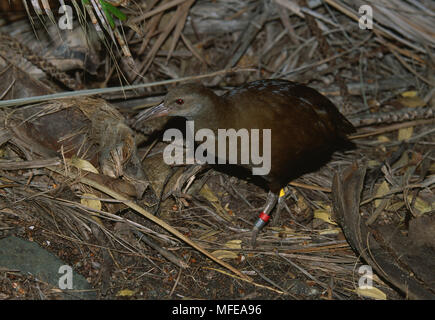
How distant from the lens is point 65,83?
13.5ft

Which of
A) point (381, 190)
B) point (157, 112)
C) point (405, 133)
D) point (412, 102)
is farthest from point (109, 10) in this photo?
point (412, 102)

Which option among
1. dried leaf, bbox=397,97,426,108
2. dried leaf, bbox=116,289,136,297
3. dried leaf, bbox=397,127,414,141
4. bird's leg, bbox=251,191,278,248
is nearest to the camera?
dried leaf, bbox=116,289,136,297

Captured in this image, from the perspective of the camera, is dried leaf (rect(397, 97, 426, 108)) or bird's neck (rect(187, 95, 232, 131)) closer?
bird's neck (rect(187, 95, 232, 131))

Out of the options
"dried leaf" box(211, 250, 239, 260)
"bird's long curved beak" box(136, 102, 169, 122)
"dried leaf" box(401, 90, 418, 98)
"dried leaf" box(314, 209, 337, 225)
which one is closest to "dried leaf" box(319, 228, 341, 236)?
"dried leaf" box(314, 209, 337, 225)

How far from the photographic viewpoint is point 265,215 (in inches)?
144

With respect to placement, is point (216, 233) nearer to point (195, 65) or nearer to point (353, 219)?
point (353, 219)

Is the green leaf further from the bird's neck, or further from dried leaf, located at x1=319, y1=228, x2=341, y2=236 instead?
dried leaf, located at x1=319, y1=228, x2=341, y2=236

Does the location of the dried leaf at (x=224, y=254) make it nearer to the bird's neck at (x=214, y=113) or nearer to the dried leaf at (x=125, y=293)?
the dried leaf at (x=125, y=293)

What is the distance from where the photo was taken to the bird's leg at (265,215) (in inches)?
140

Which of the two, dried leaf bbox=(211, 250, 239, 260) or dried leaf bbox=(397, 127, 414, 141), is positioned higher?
dried leaf bbox=(397, 127, 414, 141)

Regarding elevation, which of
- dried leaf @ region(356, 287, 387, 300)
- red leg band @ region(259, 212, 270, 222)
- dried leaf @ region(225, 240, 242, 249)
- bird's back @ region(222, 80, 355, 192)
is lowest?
dried leaf @ region(356, 287, 387, 300)

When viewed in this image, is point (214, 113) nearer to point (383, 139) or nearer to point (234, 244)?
point (234, 244)

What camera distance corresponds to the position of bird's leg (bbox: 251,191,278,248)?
3.54 meters

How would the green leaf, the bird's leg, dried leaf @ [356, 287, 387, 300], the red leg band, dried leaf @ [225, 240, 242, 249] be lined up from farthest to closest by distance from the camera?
the red leg band < the bird's leg < dried leaf @ [225, 240, 242, 249] < the green leaf < dried leaf @ [356, 287, 387, 300]
